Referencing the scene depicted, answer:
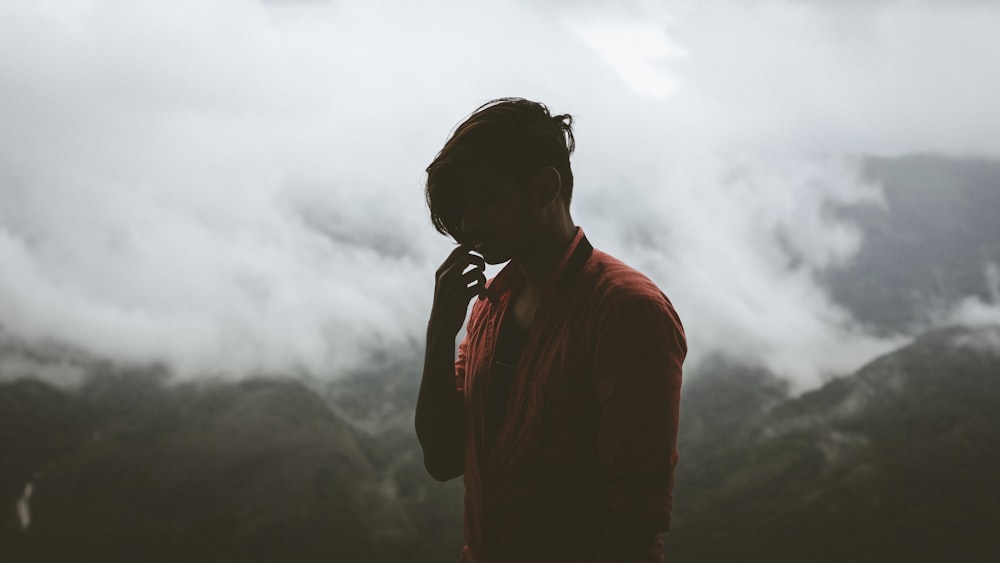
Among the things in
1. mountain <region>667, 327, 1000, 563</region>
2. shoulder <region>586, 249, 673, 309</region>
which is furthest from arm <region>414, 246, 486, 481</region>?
mountain <region>667, 327, 1000, 563</region>

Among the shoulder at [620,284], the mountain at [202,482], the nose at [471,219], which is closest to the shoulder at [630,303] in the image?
the shoulder at [620,284]

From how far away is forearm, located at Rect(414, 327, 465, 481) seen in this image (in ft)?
6.71

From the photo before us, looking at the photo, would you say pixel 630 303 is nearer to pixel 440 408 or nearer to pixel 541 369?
pixel 541 369

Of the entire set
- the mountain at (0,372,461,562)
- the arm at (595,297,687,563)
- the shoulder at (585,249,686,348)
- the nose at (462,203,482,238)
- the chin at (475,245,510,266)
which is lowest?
the arm at (595,297,687,563)

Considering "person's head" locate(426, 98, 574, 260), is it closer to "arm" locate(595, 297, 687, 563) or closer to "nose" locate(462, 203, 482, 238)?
"nose" locate(462, 203, 482, 238)

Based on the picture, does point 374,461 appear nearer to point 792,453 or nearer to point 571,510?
point 792,453

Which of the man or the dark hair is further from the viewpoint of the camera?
the dark hair

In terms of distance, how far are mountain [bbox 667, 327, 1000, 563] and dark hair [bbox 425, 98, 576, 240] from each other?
295 feet

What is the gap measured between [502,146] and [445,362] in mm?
691

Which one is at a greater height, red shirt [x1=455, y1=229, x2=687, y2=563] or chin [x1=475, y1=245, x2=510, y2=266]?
chin [x1=475, y1=245, x2=510, y2=266]

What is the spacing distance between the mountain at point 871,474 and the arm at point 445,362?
89304 mm

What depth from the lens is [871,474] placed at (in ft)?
324

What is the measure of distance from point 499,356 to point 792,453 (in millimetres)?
128409

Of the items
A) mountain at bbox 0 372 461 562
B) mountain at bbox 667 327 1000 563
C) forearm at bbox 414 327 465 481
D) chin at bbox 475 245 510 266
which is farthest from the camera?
mountain at bbox 667 327 1000 563
